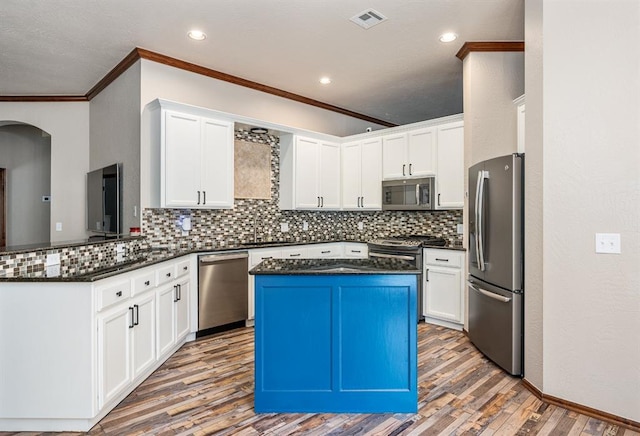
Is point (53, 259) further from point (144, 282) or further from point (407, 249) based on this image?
point (407, 249)

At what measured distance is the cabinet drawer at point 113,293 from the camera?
7.45ft

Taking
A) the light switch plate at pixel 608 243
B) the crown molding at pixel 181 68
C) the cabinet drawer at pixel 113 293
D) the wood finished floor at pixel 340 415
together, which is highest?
the crown molding at pixel 181 68

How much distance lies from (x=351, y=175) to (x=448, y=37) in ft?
7.85

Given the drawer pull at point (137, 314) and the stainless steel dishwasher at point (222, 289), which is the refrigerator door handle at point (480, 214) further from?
the drawer pull at point (137, 314)

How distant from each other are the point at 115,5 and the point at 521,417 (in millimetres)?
4252

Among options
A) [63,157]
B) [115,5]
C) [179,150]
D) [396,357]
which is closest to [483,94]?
[396,357]

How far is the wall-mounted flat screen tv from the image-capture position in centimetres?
423

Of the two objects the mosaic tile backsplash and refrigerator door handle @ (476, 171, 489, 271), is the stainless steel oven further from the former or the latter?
refrigerator door handle @ (476, 171, 489, 271)

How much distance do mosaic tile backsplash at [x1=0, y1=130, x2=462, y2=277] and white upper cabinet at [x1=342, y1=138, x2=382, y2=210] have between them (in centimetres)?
44

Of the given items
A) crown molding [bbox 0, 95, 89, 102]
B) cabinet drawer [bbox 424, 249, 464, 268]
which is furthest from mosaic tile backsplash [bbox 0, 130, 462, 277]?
crown molding [bbox 0, 95, 89, 102]

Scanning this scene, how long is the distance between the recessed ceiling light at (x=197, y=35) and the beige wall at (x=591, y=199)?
2.84 meters

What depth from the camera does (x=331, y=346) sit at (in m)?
2.39

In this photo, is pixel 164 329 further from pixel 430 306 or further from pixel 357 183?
pixel 357 183

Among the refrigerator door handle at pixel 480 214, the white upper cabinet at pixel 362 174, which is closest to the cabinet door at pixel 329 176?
the white upper cabinet at pixel 362 174
